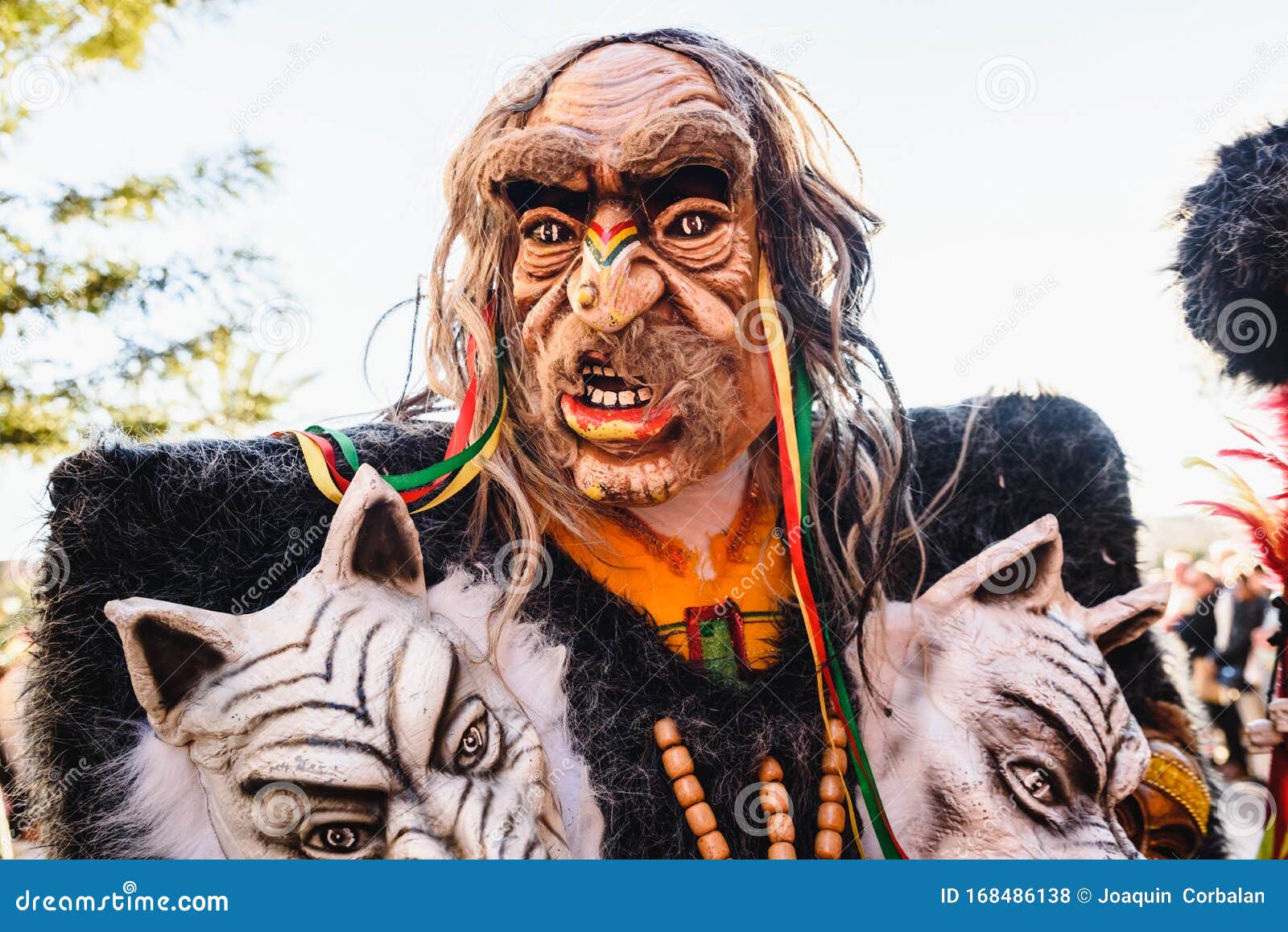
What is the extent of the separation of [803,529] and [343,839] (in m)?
1.21

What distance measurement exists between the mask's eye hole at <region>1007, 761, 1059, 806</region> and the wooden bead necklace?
0.40m

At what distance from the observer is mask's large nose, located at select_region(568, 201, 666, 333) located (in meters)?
2.39

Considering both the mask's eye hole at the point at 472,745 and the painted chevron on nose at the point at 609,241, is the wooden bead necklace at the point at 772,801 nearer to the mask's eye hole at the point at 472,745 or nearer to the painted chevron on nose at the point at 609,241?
the mask's eye hole at the point at 472,745

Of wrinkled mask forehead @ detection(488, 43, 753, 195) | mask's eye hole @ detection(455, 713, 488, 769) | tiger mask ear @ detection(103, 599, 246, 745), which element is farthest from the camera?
wrinkled mask forehead @ detection(488, 43, 753, 195)

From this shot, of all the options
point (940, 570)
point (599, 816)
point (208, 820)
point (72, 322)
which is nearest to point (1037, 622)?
point (940, 570)

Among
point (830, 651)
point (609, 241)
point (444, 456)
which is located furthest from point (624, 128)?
point (830, 651)

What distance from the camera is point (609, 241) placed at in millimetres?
2398

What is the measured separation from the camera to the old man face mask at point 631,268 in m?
2.40

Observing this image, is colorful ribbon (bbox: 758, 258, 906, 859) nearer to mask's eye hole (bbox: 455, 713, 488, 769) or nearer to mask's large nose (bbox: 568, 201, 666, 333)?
mask's large nose (bbox: 568, 201, 666, 333)

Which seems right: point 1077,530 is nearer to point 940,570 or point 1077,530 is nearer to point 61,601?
point 940,570

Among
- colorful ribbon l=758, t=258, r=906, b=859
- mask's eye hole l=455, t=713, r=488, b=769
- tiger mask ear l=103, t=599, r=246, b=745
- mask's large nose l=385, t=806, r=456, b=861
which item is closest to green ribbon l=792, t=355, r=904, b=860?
colorful ribbon l=758, t=258, r=906, b=859
